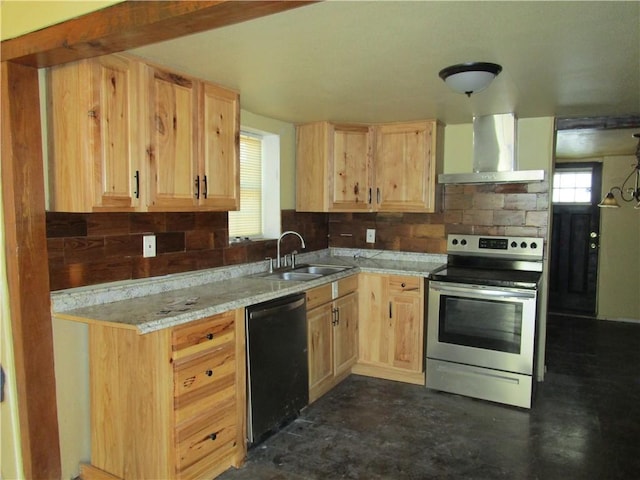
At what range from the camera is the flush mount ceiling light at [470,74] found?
2.30 meters

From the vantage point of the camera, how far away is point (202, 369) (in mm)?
2227

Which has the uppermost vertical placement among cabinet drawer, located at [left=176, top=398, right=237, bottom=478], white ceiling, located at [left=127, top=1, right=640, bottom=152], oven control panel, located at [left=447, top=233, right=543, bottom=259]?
white ceiling, located at [left=127, top=1, right=640, bottom=152]

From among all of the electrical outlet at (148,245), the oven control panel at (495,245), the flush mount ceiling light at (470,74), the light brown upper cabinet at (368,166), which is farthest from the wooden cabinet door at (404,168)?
the electrical outlet at (148,245)

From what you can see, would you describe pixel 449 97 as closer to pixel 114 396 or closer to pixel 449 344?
pixel 449 344

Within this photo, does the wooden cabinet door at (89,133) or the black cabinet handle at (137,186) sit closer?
the wooden cabinet door at (89,133)

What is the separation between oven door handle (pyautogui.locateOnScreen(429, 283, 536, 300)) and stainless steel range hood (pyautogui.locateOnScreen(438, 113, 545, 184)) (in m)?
0.90

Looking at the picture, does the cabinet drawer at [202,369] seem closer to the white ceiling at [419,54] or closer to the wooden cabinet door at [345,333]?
the wooden cabinet door at [345,333]

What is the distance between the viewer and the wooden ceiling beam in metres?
1.33

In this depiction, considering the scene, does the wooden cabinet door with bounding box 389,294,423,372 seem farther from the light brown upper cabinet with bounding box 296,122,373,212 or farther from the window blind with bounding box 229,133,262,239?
the window blind with bounding box 229,133,262,239

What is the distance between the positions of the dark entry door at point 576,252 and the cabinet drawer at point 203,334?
193 inches

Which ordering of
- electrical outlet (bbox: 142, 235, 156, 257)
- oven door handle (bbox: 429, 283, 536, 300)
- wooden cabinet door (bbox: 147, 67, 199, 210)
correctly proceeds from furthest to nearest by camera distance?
oven door handle (bbox: 429, 283, 536, 300)
electrical outlet (bbox: 142, 235, 156, 257)
wooden cabinet door (bbox: 147, 67, 199, 210)

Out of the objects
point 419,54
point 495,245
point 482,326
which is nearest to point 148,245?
point 419,54

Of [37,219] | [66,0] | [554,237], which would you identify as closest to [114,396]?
[37,219]

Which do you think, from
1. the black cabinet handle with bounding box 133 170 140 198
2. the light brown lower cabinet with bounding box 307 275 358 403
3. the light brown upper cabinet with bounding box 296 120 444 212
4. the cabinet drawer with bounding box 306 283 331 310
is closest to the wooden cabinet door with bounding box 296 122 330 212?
the light brown upper cabinet with bounding box 296 120 444 212
